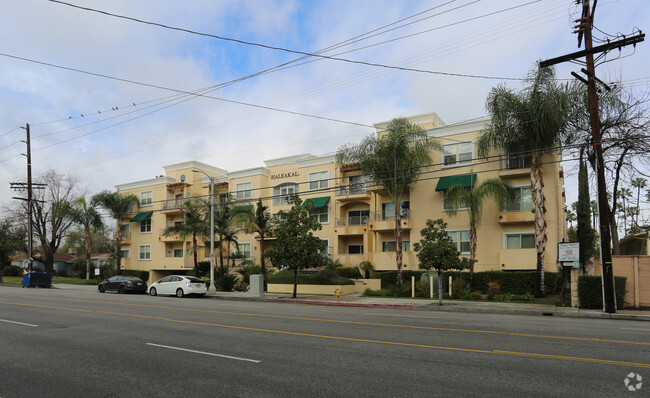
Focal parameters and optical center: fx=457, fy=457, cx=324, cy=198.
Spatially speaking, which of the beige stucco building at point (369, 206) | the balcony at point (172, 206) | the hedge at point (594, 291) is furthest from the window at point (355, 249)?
the hedge at point (594, 291)

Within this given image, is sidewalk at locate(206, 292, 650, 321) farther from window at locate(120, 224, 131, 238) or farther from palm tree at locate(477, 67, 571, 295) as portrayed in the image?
window at locate(120, 224, 131, 238)

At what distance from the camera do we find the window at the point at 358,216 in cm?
3756

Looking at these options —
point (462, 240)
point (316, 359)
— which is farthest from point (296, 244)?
point (316, 359)

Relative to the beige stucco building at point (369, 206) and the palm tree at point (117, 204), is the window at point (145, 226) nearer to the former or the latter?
the beige stucco building at point (369, 206)

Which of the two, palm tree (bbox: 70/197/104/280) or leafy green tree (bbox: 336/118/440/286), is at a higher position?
leafy green tree (bbox: 336/118/440/286)

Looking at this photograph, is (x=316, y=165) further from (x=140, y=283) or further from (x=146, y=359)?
(x=146, y=359)

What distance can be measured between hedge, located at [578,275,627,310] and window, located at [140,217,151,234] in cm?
4429

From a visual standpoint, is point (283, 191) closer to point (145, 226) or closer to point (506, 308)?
point (145, 226)

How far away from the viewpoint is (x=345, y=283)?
2984 centimetres

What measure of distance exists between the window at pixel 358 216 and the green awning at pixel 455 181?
25.2 ft

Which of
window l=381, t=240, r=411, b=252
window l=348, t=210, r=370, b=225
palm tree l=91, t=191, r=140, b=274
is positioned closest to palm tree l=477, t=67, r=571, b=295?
window l=381, t=240, r=411, b=252

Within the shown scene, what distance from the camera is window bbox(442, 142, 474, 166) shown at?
103 ft

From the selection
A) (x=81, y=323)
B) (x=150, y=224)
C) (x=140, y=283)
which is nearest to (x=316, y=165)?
(x=140, y=283)

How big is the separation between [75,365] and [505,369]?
24.5 ft
